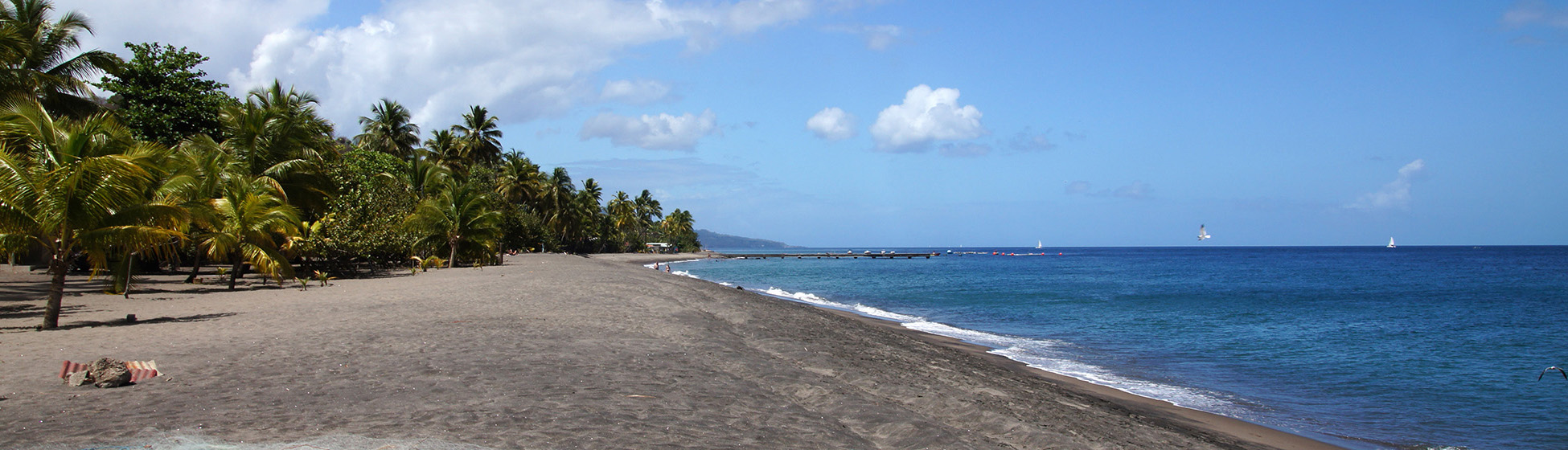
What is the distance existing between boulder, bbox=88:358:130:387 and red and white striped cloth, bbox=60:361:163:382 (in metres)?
0.08

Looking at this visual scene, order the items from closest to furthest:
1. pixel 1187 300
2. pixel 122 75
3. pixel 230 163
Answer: pixel 230 163
pixel 122 75
pixel 1187 300

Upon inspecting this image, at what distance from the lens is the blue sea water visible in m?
9.54

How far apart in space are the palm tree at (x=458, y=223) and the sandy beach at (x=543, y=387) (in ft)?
57.1

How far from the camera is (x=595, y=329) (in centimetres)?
1076

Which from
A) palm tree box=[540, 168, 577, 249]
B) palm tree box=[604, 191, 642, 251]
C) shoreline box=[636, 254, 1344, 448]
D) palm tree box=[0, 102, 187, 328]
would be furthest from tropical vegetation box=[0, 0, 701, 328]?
palm tree box=[604, 191, 642, 251]

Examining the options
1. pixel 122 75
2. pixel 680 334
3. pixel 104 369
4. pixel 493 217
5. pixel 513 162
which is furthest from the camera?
pixel 513 162

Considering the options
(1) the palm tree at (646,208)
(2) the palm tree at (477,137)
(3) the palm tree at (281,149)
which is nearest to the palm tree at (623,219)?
(1) the palm tree at (646,208)

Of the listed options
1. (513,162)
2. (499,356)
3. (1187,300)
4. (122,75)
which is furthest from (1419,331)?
(513,162)

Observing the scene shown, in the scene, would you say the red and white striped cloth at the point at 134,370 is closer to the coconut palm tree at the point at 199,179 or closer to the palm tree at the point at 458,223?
the coconut palm tree at the point at 199,179

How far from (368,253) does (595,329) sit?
17.0m

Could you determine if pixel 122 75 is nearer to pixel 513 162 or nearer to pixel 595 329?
pixel 595 329

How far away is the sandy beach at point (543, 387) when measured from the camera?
5.35 metres

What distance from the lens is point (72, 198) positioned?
973 cm

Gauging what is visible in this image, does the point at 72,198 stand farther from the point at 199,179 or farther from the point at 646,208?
the point at 646,208
